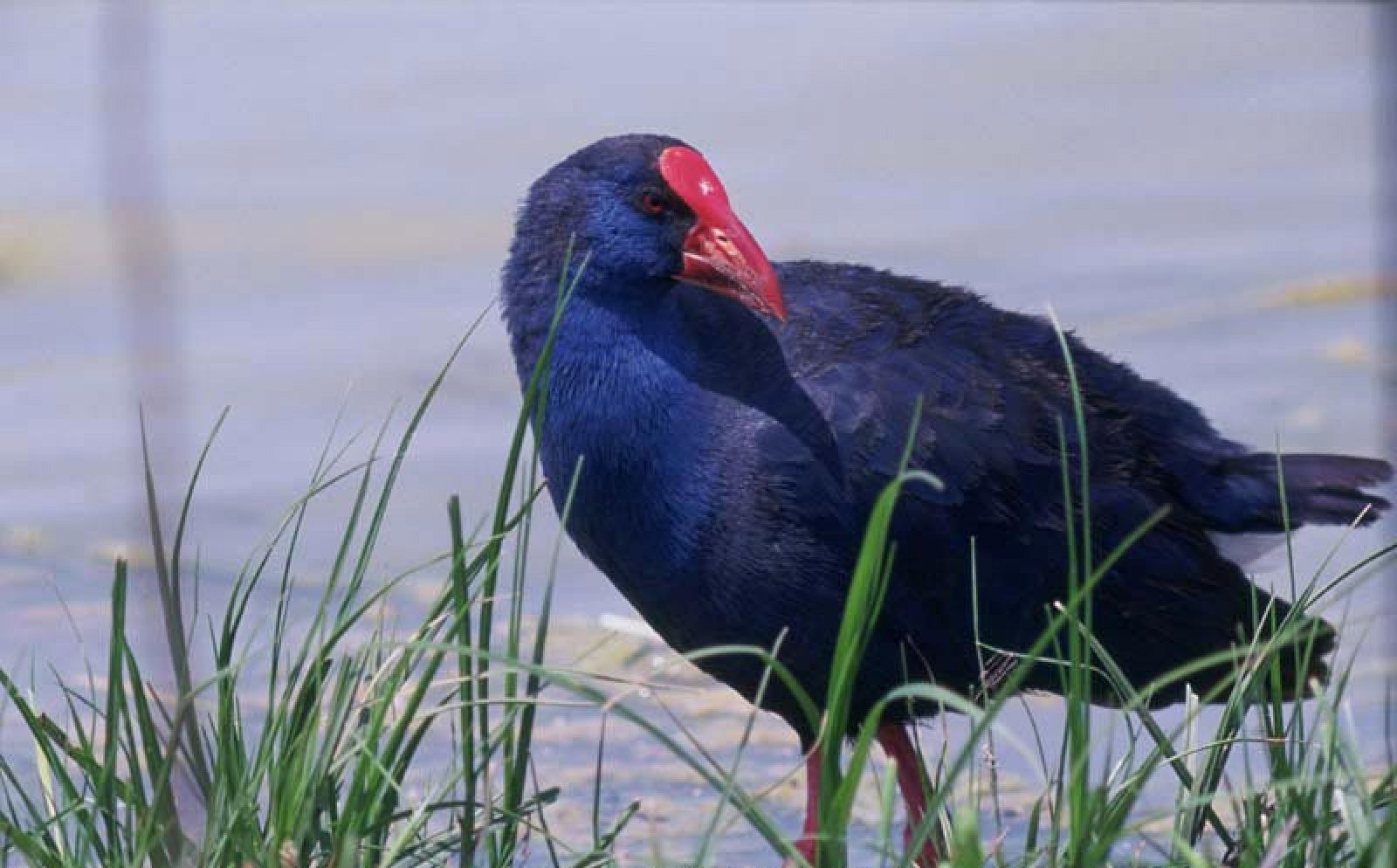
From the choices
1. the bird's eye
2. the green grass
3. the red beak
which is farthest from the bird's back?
the green grass

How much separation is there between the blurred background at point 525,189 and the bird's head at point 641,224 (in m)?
1.19

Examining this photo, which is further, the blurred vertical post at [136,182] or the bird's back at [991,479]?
the bird's back at [991,479]

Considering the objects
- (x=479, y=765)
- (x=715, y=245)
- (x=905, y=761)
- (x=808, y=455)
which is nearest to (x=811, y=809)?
(x=905, y=761)

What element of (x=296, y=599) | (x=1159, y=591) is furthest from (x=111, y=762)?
(x=296, y=599)

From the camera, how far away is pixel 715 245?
351 centimetres

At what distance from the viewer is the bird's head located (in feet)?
11.5

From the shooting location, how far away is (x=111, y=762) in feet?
8.52

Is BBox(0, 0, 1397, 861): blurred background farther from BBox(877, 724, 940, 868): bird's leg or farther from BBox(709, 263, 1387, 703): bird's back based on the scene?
BBox(709, 263, 1387, 703): bird's back

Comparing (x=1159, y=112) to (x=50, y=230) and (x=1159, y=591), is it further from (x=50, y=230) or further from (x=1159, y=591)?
(x=1159, y=591)

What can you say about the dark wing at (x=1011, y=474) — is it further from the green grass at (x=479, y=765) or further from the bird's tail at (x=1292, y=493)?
the green grass at (x=479, y=765)

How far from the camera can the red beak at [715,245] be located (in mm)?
3430

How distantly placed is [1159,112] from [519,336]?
17.3ft

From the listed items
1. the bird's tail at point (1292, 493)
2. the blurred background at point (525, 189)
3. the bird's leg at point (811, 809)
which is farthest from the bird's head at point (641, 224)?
the blurred background at point (525, 189)

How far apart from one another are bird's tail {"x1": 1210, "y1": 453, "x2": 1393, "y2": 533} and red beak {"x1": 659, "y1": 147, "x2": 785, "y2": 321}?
3.24ft
